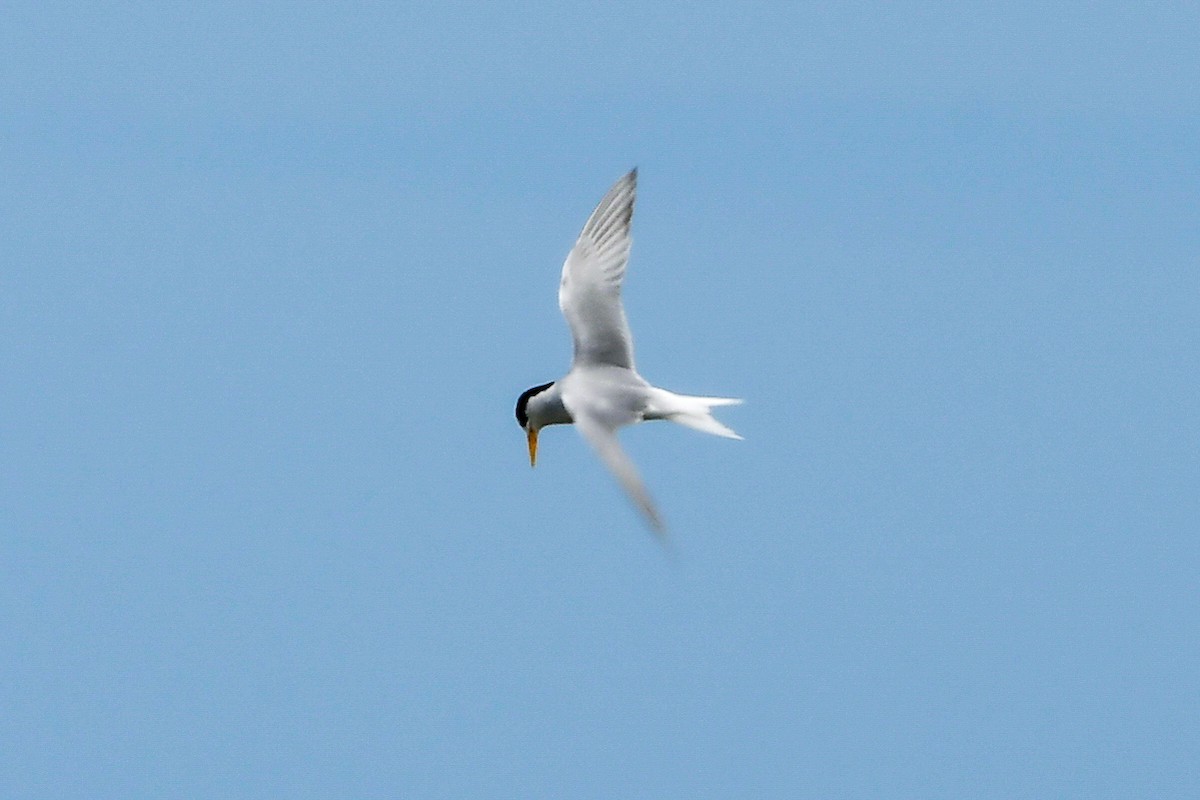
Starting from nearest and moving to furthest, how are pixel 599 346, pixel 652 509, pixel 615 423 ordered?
pixel 652 509 → pixel 615 423 → pixel 599 346

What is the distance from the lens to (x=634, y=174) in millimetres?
16797

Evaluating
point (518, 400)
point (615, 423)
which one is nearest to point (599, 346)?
point (518, 400)

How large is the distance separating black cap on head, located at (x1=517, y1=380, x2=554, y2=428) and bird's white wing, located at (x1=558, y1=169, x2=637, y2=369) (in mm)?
359

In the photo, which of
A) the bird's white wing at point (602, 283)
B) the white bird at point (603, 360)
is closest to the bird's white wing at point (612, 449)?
the white bird at point (603, 360)

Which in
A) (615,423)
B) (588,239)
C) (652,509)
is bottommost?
(652,509)

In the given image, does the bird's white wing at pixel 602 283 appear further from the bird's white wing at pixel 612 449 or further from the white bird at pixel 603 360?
the bird's white wing at pixel 612 449

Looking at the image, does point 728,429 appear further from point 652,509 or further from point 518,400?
point 652,509

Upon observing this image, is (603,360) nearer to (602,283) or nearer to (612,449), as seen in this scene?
(602,283)

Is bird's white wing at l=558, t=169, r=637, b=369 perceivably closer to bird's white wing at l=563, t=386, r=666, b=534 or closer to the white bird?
the white bird

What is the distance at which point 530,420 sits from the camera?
16422mm

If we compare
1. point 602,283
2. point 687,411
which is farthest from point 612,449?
point 602,283

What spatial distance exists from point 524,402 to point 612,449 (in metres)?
3.01

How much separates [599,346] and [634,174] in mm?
1379

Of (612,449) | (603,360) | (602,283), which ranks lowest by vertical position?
(612,449)
